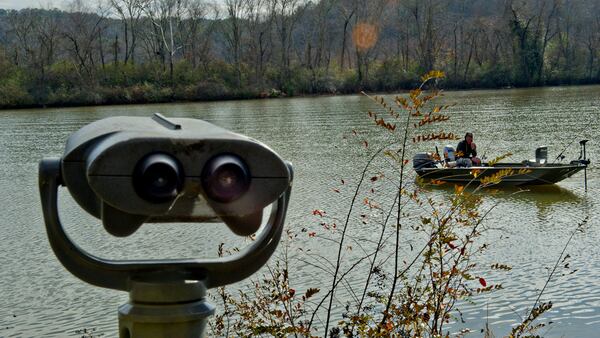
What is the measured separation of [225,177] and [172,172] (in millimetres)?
112

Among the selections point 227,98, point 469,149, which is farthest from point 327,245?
point 227,98

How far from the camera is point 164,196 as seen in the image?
5.97 feet

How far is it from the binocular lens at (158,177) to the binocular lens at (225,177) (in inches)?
2.4

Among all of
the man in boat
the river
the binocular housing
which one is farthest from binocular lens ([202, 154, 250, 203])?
the man in boat

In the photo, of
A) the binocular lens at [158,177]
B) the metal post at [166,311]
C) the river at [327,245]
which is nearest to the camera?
the binocular lens at [158,177]

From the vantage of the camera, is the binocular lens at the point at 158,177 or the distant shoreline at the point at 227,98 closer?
the binocular lens at the point at 158,177

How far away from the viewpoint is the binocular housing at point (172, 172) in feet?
5.93

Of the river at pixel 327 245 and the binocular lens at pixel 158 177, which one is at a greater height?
the binocular lens at pixel 158 177

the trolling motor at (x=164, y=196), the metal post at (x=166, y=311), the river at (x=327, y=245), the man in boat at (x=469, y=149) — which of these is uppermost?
the trolling motor at (x=164, y=196)

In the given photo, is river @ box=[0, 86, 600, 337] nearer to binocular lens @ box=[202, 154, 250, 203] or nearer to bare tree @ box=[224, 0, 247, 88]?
binocular lens @ box=[202, 154, 250, 203]

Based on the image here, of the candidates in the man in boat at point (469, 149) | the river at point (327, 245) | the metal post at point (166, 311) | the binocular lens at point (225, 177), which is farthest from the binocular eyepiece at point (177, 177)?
the man in boat at point (469, 149)

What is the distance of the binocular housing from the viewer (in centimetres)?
181

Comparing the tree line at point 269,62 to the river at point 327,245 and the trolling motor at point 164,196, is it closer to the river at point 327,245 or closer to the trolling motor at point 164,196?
the river at point 327,245

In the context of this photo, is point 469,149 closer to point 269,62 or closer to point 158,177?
point 158,177
